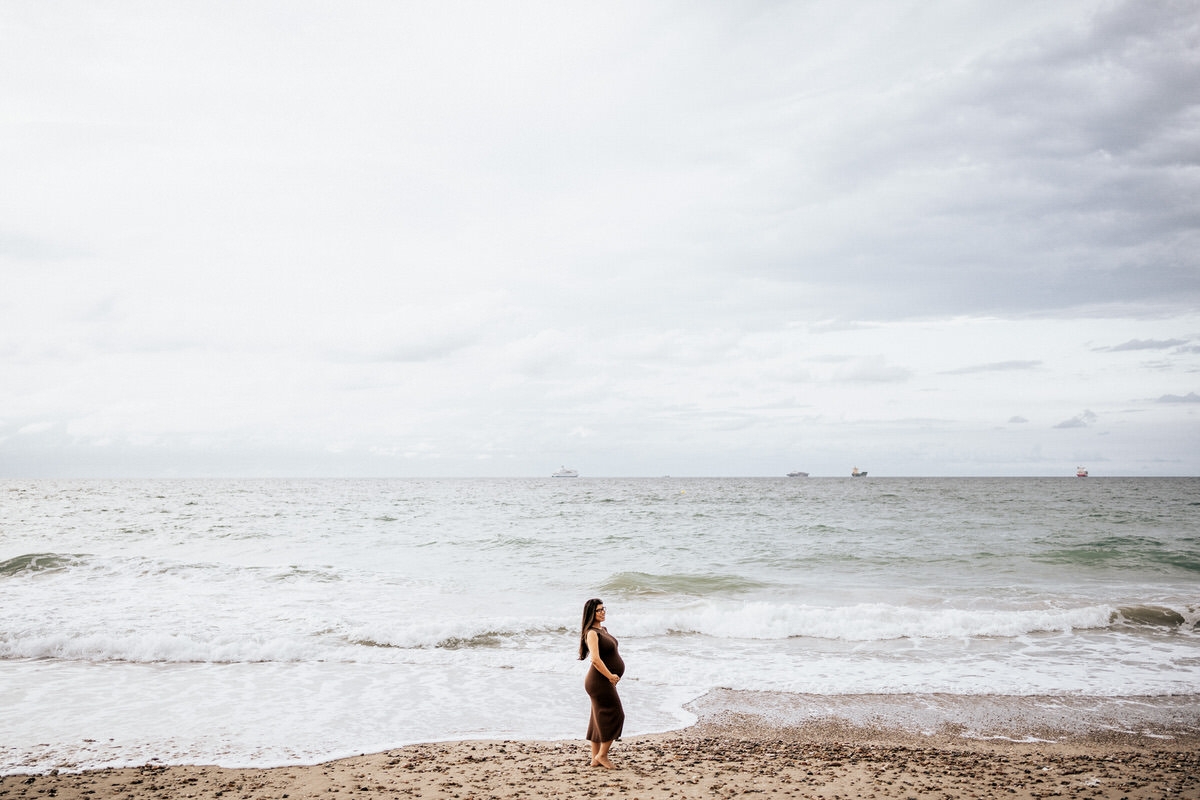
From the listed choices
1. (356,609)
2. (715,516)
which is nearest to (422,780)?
(356,609)

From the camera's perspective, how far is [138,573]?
19.7m

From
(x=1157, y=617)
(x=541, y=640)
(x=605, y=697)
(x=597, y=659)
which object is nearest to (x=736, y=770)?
(x=605, y=697)

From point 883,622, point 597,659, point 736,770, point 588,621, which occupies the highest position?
point 588,621

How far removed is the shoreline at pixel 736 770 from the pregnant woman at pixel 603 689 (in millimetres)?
300

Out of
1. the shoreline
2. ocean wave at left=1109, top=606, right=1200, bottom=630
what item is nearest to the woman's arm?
the shoreline

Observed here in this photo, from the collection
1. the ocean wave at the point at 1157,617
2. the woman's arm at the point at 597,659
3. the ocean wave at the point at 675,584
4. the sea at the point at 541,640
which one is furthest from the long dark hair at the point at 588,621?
the ocean wave at the point at 1157,617

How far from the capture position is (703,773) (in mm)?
6812

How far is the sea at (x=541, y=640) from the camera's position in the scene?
28.5 ft

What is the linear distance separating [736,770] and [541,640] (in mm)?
6753

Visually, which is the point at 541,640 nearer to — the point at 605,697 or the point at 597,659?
the point at 605,697

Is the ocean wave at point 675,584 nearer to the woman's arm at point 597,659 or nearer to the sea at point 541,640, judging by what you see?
the sea at point 541,640

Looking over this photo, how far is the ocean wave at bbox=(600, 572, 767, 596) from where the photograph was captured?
1800 centimetres

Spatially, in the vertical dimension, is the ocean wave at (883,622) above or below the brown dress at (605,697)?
below

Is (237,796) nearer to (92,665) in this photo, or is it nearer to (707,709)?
(707,709)
